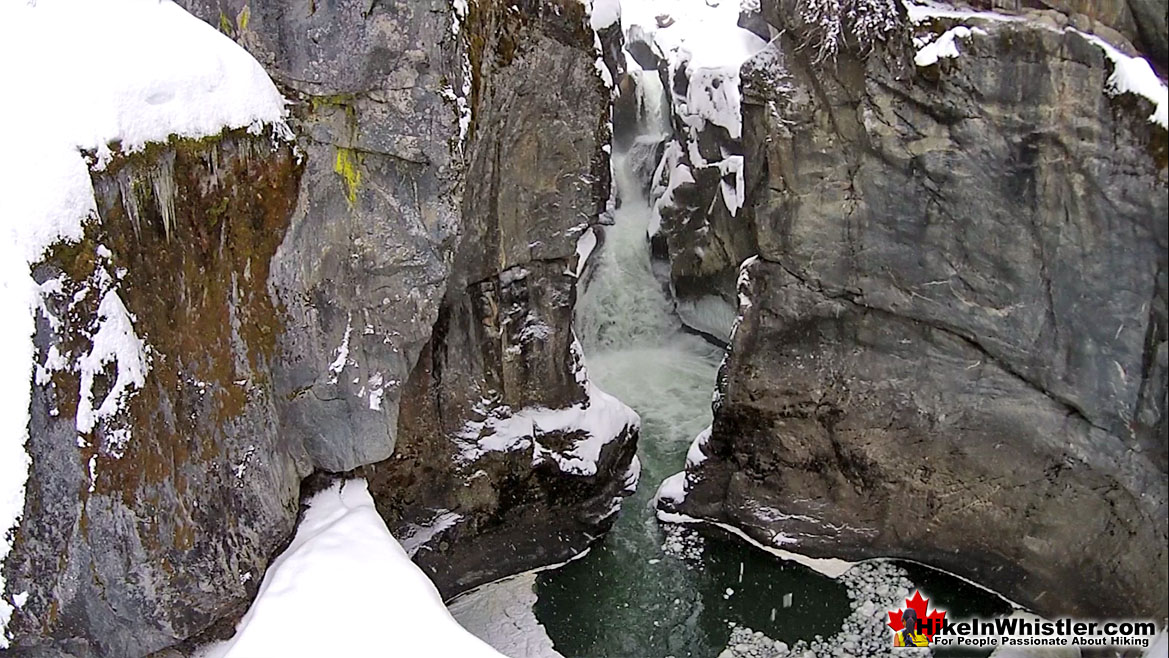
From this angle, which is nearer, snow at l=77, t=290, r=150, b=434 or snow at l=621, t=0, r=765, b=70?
snow at l=77, t=290, r=150, b=434

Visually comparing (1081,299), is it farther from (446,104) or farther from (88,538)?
(88,538)

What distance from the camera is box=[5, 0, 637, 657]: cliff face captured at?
680cm

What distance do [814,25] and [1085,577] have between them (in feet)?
21.8

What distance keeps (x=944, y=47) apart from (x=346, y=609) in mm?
7469

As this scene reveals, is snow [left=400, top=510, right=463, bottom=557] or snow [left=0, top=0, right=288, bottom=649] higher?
snow [left=0, top=0, right=288, bottom=649]

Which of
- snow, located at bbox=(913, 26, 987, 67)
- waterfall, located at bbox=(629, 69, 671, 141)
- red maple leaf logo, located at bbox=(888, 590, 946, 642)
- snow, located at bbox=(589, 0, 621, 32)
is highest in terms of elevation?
snow, located at bbox=(589, 0, 621, 32)

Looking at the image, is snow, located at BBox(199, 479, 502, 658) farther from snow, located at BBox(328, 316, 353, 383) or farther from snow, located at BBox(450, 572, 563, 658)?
snow, located at BBox(450, 572, 563, 658)

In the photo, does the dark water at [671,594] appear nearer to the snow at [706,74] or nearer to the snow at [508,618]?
the snow at [508,618]

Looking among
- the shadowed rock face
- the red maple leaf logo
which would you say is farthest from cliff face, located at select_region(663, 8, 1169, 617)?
the shadowed rock face

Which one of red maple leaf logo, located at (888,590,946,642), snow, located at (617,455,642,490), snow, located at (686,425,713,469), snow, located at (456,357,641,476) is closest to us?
red maple leaf logo, located at (888,590,946,642)

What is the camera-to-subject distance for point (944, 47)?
8.84 meters

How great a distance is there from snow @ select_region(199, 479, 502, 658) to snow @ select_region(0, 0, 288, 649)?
5.98 feet

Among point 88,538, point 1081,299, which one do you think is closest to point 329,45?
point 88,538

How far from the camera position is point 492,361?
11195 millimetres
